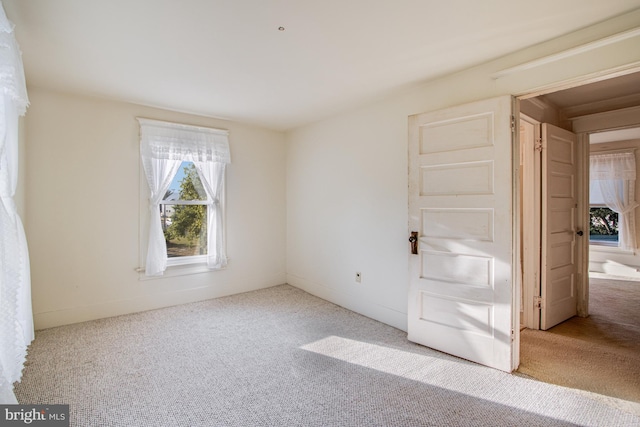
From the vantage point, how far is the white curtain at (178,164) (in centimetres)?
375

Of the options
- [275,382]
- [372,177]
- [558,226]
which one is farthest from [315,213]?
[558,226]

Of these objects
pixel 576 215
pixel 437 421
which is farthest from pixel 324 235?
pixel 576 215

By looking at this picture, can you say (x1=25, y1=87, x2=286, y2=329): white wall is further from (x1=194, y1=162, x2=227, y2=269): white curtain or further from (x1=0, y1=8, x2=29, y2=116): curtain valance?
(x1=0, y1=8, x2=29, y2=116): curtain valance

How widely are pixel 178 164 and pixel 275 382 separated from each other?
297cm

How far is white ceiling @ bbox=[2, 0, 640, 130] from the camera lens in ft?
6.20

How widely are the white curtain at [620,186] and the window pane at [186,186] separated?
23.8 ft

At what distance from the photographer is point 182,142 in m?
3.96

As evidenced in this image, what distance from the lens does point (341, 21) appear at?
6.63 ft

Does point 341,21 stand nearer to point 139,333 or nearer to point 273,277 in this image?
point 139,333

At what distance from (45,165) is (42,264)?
1019mm

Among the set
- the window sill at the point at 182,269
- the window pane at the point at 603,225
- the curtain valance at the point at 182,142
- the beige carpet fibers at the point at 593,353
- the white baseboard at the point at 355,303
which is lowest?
the beige carpet fibers at the point at 593,353

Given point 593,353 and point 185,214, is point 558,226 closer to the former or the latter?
point 593,353

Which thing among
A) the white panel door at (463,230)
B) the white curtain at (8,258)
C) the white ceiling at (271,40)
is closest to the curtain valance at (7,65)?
the white curtain at (8,258)
